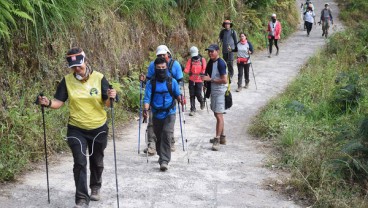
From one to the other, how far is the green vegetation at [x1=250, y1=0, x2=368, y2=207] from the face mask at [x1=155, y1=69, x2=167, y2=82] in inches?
96.0

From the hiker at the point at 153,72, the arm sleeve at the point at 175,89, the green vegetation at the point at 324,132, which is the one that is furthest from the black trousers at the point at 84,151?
the green vegetation at the point at 324,132

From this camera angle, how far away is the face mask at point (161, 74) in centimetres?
751

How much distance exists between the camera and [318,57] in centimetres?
1961

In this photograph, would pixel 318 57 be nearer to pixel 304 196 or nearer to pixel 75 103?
pixel 304 196

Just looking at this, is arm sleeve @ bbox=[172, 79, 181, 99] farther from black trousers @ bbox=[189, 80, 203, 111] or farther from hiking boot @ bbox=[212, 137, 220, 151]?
black trousers @ bbox=[189, 80, 203, 111]

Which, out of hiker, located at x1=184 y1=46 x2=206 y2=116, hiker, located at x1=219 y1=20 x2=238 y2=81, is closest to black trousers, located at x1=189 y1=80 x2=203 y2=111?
hiker, located at x1=184 y1=46 x2=206 y2=116

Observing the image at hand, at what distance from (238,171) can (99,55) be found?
16.1 feet

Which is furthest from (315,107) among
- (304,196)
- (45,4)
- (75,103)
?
(75,103)

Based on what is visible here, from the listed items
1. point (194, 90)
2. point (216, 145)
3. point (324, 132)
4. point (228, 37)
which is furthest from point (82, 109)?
point (228, 37)

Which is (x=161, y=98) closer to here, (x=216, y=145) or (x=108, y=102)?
(x=108, y=102)

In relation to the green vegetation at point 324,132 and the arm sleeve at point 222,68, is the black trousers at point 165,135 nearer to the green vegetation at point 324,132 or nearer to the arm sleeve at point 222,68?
the arm sleeve at point 222,68

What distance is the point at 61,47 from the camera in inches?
378

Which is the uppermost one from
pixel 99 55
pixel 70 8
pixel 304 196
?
pixel 70 8

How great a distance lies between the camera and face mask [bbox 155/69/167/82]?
7.51 metres
